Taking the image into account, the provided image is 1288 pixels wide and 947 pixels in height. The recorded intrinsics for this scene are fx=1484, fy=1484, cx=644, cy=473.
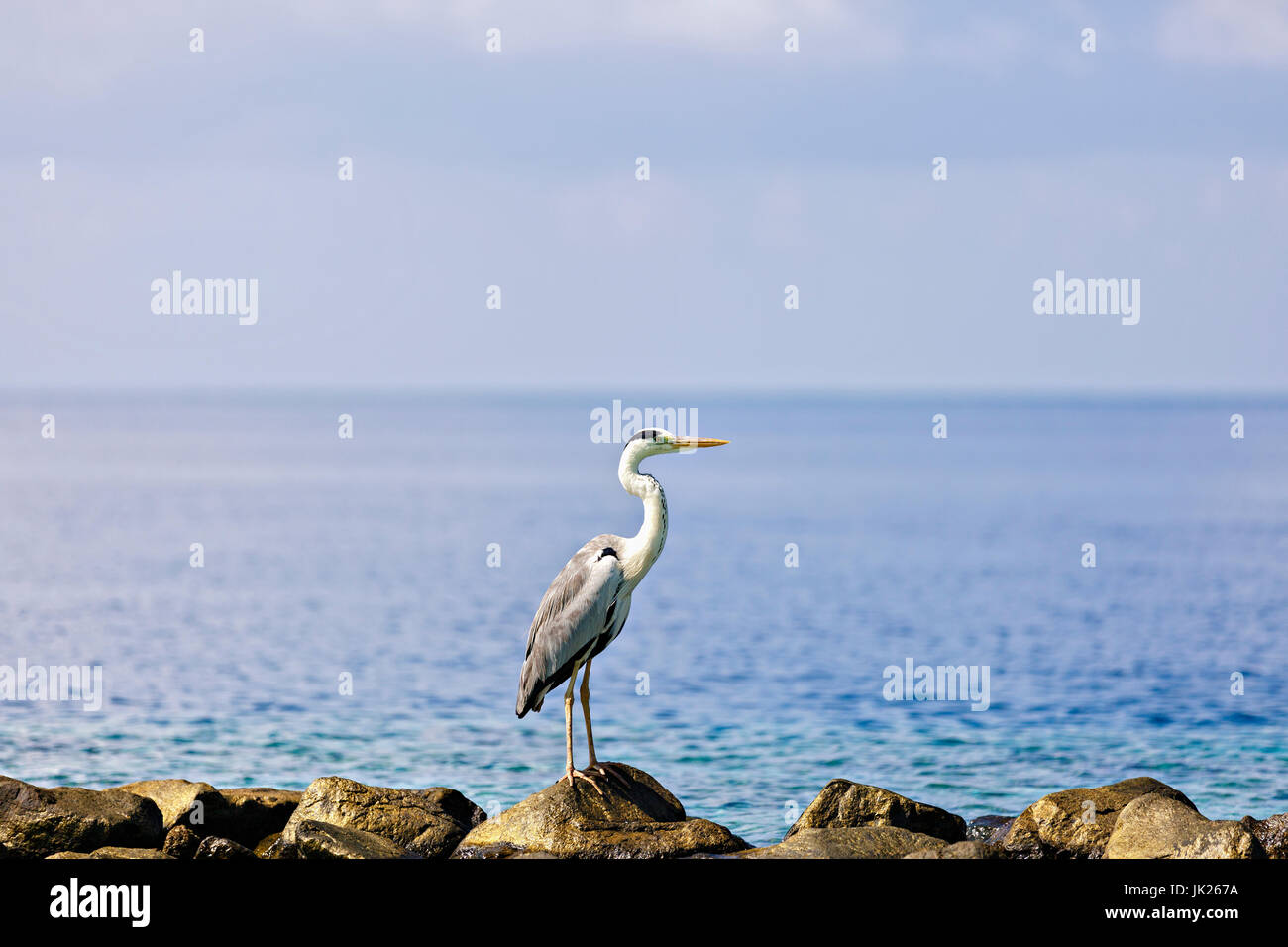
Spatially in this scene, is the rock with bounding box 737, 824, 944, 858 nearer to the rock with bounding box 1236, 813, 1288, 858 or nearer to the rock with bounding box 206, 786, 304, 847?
the rock with bounding box 1236, 813, 1288, 858

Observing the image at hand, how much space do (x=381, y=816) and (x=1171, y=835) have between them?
20.3 ft

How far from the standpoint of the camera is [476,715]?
23.9 m

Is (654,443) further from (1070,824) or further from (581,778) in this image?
(1070,824)

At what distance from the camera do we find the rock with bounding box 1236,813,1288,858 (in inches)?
447

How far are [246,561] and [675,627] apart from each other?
19.8m

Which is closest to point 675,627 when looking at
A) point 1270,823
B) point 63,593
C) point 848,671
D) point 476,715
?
point 848,671

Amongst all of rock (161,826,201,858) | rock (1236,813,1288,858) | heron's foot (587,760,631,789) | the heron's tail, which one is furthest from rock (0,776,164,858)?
rock (1236,813,1288,858)

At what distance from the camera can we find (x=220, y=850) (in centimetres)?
1093

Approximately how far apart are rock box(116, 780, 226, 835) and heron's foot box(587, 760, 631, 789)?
132 inches

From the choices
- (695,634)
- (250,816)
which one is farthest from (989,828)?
(695,634)

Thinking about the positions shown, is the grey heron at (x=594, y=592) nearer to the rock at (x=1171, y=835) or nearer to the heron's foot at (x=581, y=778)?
the heron's foot at (x=581, y=778)

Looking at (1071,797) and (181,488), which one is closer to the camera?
(1071,797)
